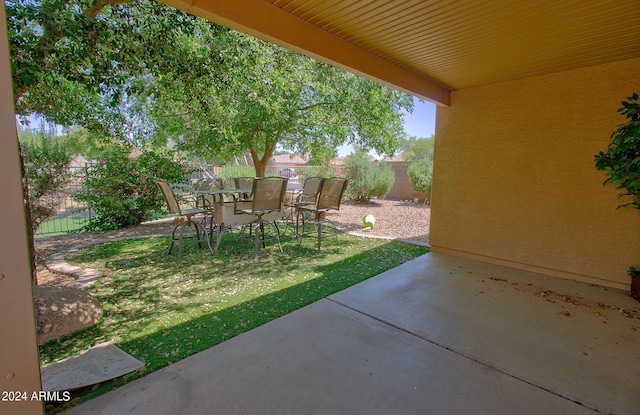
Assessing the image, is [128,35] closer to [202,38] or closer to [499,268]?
[202,38]

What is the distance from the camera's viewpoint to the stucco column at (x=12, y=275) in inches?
39.8

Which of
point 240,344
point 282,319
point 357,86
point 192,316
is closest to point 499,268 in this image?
point 282,319

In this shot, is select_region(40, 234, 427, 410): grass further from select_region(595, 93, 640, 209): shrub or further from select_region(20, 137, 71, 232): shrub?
select_region(595, 93, 640, 209): shrub

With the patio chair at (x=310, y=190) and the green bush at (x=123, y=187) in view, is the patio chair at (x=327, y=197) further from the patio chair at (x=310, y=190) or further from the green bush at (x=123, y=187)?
the green bush at (x=123, y=187)

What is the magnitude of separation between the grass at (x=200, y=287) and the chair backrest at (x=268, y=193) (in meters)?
0.70

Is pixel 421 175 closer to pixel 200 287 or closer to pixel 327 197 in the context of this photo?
pixel 327 197

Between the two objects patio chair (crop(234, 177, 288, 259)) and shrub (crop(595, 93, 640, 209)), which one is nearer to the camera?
shrub (crop(595, 93, 640, 209))

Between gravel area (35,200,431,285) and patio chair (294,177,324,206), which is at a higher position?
patio chair (294,177,324,206)

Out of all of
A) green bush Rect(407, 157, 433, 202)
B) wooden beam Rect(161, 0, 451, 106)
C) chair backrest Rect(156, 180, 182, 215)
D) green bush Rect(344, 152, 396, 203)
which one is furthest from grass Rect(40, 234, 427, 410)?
green bush Rect(407, 157, 433, 202)

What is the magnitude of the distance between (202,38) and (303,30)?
2909 mm

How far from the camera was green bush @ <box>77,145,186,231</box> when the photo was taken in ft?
18.9

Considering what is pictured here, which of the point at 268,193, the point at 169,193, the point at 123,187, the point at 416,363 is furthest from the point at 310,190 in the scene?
the point at 416,363

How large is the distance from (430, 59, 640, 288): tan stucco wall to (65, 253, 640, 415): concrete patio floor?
75 cm

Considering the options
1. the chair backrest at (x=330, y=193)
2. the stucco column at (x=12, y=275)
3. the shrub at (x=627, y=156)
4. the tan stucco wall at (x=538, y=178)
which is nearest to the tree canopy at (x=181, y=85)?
the chair backrest at (x=330, y=193)
